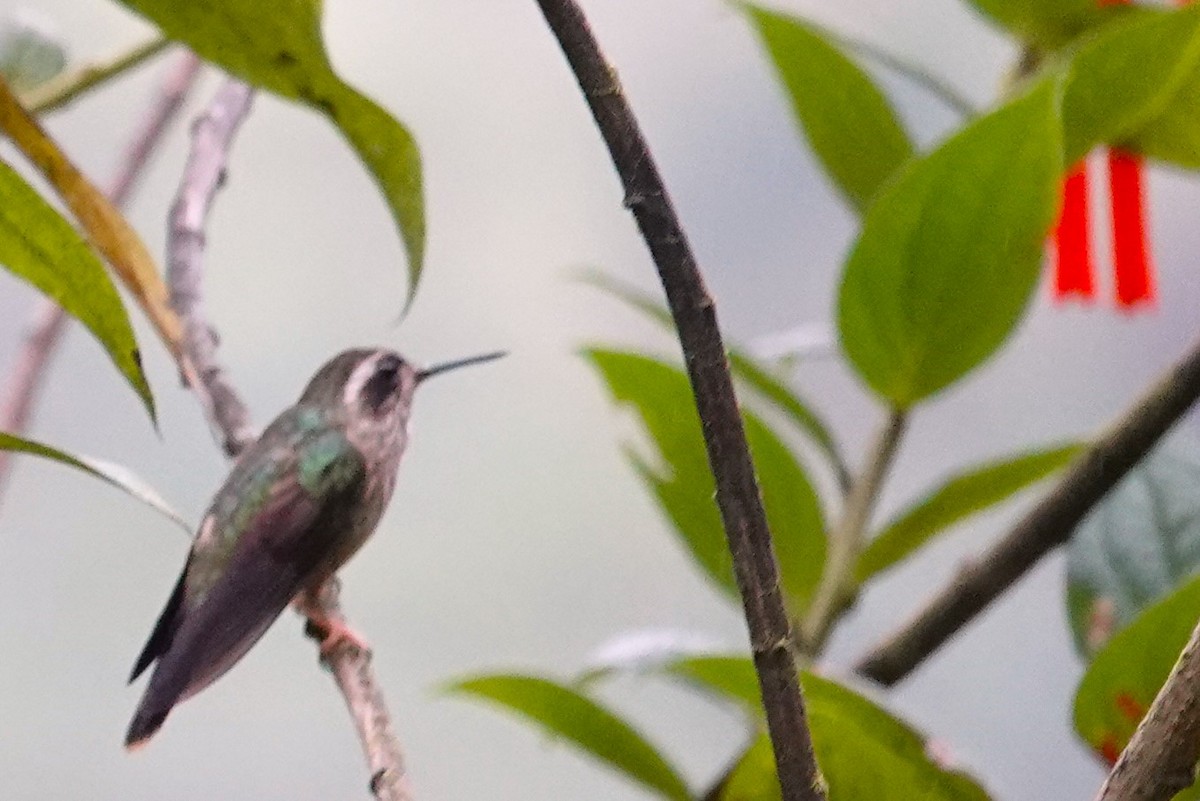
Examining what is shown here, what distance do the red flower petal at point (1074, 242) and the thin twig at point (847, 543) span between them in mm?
101

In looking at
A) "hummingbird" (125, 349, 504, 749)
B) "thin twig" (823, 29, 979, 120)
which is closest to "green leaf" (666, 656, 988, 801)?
"hummingbird" (125, 349, 504, 749)

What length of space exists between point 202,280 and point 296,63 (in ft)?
1.21

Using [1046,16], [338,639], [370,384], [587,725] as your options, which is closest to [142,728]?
[338,639]

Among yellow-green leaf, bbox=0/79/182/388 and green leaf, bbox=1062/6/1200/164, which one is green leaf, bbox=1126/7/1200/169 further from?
yellow-green leaf, bbox=0/79/182/388

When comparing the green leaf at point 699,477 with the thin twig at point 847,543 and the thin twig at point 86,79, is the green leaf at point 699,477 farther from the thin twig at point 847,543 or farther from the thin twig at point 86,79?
the thin twig at point 86,79

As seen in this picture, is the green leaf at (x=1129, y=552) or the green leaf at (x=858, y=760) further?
the green leaf at (x=1129, y=552)

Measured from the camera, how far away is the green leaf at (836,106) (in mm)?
732

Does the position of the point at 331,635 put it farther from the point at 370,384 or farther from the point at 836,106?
the point at 836,106

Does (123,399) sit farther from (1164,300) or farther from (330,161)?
(1164,300)

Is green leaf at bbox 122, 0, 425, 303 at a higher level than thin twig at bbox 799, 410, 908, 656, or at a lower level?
higher

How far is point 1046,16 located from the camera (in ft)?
2.27

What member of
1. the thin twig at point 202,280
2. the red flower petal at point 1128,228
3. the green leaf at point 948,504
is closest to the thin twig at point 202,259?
the thin twig at point 202,280

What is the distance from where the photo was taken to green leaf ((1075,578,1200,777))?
51 centimetres

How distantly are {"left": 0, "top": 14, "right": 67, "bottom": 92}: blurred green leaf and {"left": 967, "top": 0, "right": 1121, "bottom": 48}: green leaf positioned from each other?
0.50m
